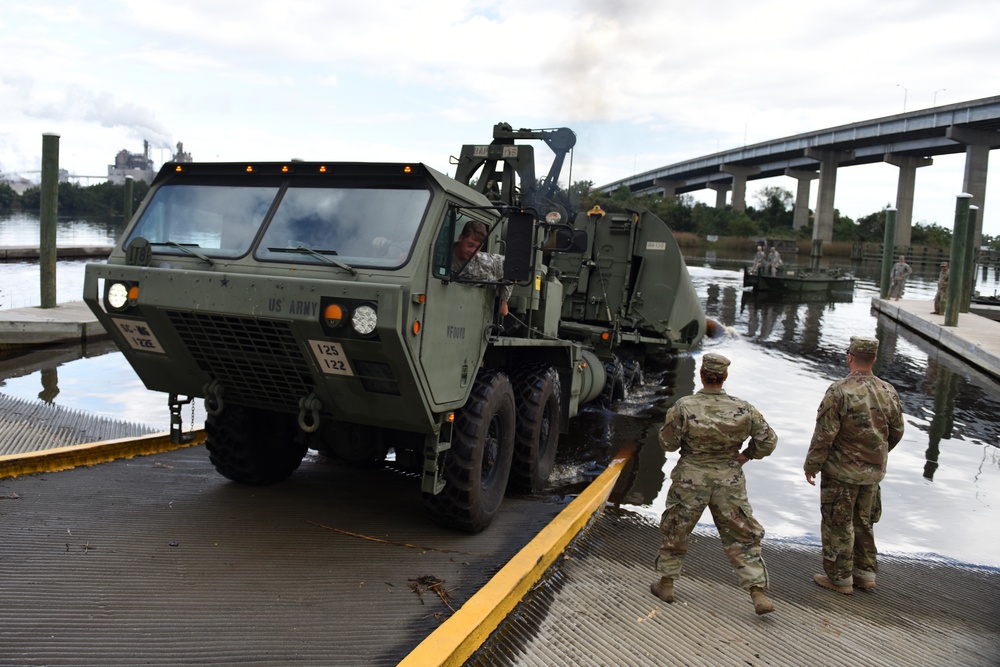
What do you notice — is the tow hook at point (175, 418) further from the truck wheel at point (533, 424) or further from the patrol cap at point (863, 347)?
the patrol cap at point (863, 347)

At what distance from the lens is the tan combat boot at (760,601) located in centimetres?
439

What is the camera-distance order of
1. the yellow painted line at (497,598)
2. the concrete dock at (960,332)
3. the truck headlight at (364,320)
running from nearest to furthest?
the yellow painted line at (497,598) < the truck headlight at (364,320) < the concrete dock at (960,332)

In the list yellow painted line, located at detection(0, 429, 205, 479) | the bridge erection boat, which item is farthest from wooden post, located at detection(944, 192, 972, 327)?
yellow painted line, located at detection(0, 429, 205, 479)

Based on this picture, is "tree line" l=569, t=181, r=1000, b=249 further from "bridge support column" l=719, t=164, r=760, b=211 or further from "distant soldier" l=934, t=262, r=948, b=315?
"distant soldier" l=934, t=262, r=948, b=315

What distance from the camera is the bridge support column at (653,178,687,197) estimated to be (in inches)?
3546

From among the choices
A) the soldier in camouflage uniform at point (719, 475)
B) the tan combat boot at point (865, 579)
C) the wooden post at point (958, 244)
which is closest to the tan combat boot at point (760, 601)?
the soldier in camouflage uniform at point (719, 475)

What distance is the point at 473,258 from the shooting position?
4945 mm

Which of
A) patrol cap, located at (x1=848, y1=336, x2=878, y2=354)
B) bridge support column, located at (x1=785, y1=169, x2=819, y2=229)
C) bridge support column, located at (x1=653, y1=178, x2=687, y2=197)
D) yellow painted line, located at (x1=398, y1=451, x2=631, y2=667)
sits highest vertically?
bridge support column, located at (x1=653, y1=178, x2=687, y2=197)

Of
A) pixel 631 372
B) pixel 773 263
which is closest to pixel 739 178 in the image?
pixel 773 263

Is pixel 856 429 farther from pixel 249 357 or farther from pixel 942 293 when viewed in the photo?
pixel 942 293

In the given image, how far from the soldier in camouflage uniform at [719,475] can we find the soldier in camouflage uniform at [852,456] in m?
0.62

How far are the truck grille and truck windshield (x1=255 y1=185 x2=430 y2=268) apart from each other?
46cm

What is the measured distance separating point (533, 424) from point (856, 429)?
7.56 feet

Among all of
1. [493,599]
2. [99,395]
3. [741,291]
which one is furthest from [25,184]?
[493,599]
